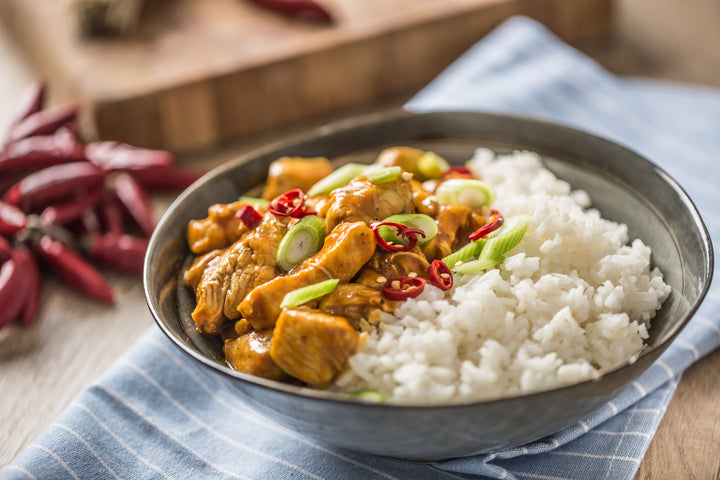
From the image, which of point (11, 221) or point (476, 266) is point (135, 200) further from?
point (476, 266)

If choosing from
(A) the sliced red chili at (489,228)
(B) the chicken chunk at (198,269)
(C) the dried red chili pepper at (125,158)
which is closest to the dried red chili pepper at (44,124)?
(C) the dried red chili pepper at (125,158)

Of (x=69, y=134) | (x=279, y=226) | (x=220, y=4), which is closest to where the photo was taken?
(x=279, y=226)

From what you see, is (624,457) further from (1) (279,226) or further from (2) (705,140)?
(2) (705,140)

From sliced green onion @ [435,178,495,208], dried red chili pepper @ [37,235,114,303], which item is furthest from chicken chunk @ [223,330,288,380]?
dried red chili pepper @ [37,235,114,303]

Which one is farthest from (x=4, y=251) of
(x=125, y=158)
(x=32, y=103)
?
(x=32, y=103)

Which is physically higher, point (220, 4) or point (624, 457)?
point (220, 4)

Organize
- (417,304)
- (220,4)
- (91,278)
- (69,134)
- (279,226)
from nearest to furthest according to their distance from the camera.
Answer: (417,304) → (279,226) → (91,278) → (69,134) → (220,4)

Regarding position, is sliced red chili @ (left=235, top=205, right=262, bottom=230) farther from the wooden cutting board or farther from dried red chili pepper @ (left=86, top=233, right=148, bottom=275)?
the wooden cutting board

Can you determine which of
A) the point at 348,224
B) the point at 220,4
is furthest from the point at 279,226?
→ the point at 220,4
